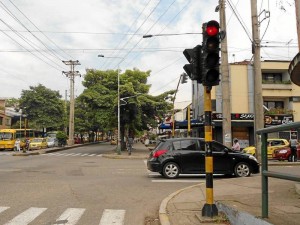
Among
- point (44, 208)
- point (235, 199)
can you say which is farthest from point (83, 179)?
point (235, 199)

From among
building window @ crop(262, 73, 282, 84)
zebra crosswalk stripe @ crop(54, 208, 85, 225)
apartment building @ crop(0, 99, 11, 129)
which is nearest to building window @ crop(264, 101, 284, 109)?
building window @ crop(262, 73, 282, 84)

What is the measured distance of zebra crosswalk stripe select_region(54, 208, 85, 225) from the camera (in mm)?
7863

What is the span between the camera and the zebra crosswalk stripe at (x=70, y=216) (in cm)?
786

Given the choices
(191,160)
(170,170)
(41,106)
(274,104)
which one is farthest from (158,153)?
(41,106)

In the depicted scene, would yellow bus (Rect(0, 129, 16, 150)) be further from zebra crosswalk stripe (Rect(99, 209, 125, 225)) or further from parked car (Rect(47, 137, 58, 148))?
zebra crosswalk stripe (Rect(99, 209, 125, 225))

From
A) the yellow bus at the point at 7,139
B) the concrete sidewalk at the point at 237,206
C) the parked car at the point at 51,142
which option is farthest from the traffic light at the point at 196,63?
the parked car at the point at 51,142

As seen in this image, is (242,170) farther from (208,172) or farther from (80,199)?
(208,172)

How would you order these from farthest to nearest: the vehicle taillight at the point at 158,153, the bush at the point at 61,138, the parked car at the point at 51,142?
the parked car at the point at 51,142 < the bush at the point at 61,138 < the vehicle taillight at the point at 158,153

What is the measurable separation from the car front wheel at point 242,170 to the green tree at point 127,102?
2405 cm

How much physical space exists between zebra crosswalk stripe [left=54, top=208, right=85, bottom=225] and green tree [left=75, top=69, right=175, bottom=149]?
3014 centimetres

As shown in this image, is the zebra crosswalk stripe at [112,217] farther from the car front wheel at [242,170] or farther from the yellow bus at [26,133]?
the yellow bus at [26,133]

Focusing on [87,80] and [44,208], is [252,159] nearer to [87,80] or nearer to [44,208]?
[44,208]

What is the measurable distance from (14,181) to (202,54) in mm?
9576

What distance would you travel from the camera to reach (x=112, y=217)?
8266mm
